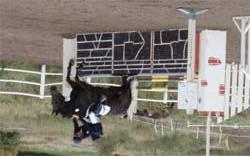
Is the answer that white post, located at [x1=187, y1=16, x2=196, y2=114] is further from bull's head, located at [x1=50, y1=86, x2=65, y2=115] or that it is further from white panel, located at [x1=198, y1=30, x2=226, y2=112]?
bull's head, located at [x1=50, y1=86, x2=65, y2=115]

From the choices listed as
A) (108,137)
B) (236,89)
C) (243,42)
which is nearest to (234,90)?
(236,89)

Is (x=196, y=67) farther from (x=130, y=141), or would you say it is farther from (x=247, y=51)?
(x=130, y=141)

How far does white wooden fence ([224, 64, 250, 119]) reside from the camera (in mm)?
6527

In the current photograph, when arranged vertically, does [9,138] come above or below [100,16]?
below

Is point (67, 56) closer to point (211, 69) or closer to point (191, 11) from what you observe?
point (211, 69)

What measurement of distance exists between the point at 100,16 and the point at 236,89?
52.1 inches

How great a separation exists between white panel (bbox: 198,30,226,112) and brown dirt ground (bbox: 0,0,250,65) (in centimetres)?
20

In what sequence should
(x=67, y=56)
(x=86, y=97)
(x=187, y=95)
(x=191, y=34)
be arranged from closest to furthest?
(x=187, y=95)
(x=191, y=34)
(x=86, y=97)
(x=67, y=56)

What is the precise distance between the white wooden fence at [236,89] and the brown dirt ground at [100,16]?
36 cm

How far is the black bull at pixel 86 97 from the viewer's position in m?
6.60

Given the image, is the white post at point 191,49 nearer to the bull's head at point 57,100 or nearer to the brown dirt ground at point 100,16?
the brown dirt ground at point 100,16

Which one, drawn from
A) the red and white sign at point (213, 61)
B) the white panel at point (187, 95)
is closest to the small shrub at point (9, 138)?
the red and white sign at point (213, 61)

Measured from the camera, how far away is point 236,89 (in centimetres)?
673

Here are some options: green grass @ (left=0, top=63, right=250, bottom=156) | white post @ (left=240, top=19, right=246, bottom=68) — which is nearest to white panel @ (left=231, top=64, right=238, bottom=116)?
white post @ (left=240, top=19, right=246, bottom=68)
